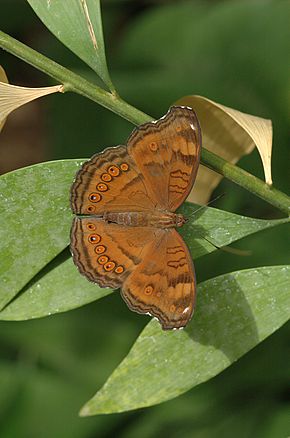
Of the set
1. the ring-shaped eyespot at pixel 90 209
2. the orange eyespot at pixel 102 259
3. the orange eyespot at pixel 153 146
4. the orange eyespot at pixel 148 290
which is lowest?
the orange eyespot at pixel 148 290

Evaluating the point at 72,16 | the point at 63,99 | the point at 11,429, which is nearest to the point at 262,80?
the point at 63,99

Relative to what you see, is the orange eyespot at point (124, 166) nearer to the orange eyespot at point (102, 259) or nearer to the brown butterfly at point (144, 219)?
the brown butterfly at point (144, 219)

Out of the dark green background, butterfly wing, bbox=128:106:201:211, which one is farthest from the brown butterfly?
the dark green background

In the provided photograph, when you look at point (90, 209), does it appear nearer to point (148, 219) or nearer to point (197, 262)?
point (148, 219)

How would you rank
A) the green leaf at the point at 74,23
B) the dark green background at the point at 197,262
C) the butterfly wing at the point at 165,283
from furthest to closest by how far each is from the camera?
1. the dark green background at the point at 197,262
2. the green leaf at the point at 74,23
3. the butterfly wing at the point at 165,283

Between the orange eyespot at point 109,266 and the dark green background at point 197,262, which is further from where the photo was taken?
the dark green background at point 197,262

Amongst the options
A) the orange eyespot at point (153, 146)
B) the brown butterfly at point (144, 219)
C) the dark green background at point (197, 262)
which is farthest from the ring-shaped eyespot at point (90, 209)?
the dark green background at point (197, 262)

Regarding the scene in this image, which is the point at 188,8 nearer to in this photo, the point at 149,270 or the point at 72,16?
the point at 72,16
